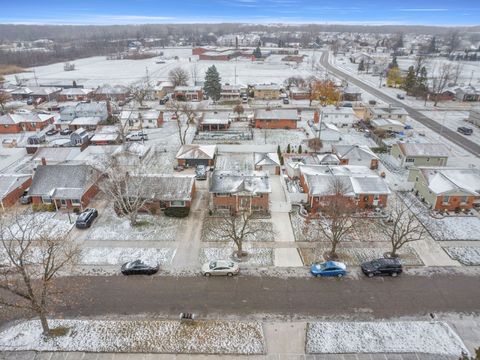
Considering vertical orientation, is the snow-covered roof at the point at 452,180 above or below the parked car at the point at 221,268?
above

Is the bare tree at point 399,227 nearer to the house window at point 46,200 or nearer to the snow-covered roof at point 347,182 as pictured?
the snow-covered roof at point 347,182

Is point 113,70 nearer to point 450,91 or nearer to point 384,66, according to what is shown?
point 384,66

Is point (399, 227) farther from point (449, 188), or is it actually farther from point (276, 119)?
point (276, 119)

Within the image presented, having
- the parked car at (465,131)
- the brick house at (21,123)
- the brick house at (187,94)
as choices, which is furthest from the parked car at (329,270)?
the brick house at (187,94)

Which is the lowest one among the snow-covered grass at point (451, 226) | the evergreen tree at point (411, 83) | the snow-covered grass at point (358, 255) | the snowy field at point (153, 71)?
the snow-covered grass at point (358, 255)

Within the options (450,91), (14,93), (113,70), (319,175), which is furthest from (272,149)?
(113,70)
